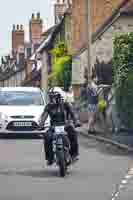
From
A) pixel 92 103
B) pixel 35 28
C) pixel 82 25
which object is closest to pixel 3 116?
pixel 92 103

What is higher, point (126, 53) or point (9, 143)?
point (126, 53)

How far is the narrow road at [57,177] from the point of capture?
11719 millimetres

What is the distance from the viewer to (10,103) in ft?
84.8

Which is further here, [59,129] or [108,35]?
[108,35]

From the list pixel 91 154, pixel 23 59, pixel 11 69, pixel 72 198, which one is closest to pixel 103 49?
pixel 91 154

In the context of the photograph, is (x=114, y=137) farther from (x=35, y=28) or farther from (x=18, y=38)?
(x=18, y=38)

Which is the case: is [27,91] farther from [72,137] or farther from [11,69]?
[11,69]

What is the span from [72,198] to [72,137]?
361 cm

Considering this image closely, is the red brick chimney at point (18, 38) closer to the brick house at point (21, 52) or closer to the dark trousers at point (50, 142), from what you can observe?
the brick house at point (21, 52)

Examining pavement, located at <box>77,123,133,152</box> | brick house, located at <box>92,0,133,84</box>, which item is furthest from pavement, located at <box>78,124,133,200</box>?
brick house, located at <box>92,0,133,84</box>

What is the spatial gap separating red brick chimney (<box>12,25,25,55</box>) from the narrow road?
80.9 meters

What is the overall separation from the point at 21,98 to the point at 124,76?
164 inches

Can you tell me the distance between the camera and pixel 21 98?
2616cm

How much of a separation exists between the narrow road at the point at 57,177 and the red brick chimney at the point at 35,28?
70.6m
